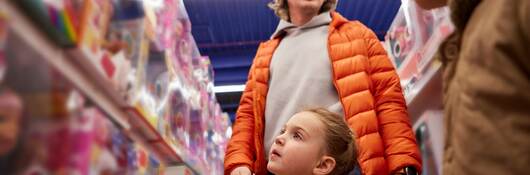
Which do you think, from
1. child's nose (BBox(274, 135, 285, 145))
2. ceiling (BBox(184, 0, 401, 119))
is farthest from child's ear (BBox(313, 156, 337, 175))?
ceiling (BBox(184, 0, 401, 119))

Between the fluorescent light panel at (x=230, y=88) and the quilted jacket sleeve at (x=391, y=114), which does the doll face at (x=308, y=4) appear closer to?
the quilted jacket sleeve at (x=391, y=114)

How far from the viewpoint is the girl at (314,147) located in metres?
1.58

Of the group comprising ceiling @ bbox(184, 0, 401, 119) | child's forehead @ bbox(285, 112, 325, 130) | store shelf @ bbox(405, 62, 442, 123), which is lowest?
ceiling @ bbox(184, 0, 401, 119)

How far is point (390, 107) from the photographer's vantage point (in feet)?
5.59

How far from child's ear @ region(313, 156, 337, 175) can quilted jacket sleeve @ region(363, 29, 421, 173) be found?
186 millimetres

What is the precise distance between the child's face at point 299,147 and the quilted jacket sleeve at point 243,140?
176 mm

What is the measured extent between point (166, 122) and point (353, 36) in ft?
2.53

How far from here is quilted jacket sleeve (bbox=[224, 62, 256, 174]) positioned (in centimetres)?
179

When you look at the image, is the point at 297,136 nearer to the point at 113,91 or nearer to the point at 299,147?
the point at 299,147

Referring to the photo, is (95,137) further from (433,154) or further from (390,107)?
(433,154)

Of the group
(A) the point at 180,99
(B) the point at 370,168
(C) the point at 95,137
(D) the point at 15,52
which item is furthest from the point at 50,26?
(A) the point at 180,99

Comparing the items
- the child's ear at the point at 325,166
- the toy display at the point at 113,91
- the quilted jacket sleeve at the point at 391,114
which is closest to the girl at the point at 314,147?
the child's ear at the point at 325,166

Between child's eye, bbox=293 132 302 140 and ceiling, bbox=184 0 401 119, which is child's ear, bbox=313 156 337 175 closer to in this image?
child's eye, bbox=293 132 302 140

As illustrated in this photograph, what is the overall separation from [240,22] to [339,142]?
3956 millimetres
